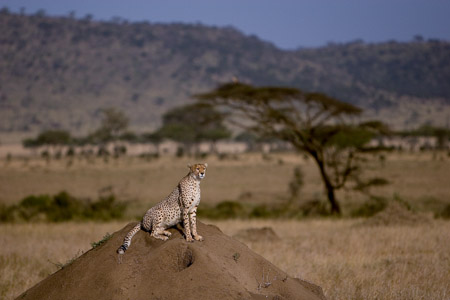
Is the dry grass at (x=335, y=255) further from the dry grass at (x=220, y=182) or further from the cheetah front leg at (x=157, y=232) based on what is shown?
the dry grass at (x=220, y=182)

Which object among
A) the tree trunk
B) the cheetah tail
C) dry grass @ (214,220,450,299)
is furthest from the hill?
the cheetah tail

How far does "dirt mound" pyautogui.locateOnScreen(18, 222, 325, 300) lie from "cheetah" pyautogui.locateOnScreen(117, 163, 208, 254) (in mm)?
108

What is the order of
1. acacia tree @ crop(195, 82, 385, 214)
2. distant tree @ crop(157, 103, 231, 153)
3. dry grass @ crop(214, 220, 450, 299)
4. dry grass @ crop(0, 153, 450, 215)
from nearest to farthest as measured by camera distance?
dry grass @ crop(214, 220, 450, 299)
acacia tree @ crop(195, 82, 385, 214)
dry grass @ crop(0, 153, 450, 215)
distant tree @ crop(157, 103, 231, 153)

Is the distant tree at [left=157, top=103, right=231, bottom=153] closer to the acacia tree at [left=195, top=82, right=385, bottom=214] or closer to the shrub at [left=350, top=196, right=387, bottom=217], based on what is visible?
the acacia tree at [left=195, top=82, right=385, bottom=214]

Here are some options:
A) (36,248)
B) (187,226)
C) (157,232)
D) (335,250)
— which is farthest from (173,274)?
(36,248)

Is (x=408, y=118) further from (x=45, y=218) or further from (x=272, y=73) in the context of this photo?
(x=45, y=218)

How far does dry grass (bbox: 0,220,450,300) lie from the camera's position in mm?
8500

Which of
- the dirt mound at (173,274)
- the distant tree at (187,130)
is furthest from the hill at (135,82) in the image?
the dirt mound at (173,274)

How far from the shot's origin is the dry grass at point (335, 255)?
850 cm

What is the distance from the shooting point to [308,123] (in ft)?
66.7

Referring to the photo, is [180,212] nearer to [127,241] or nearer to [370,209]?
[127,241]

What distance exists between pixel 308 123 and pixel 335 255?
9.74 metres

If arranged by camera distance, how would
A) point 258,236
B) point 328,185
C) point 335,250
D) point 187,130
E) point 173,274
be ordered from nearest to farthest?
point 173,274, point 335,250, point 258,236, point 328,185, point 187,130

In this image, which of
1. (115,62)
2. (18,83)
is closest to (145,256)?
(18,83)
